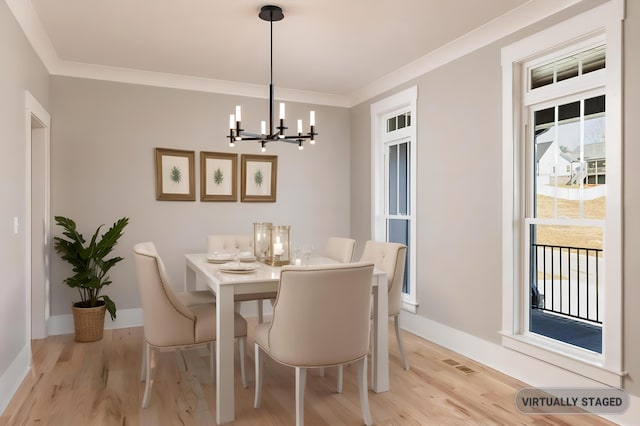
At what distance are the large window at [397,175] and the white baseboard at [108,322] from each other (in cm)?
267

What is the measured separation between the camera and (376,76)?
4688 mm

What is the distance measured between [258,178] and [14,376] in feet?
9.60

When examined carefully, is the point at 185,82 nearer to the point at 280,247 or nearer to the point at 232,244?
the point at 232,244

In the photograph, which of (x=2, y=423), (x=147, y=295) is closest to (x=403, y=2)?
(x=147, y=295)

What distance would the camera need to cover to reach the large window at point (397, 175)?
440cm

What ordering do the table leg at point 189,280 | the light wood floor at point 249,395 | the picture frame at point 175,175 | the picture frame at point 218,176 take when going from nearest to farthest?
the light wood floor at point 249,395 < the table leg at point 189,280 < the picture frame at point 175,175 < the picture frame at point 218,176

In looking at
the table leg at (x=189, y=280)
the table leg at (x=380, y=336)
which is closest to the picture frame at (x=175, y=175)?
the table leg at (x=189, y=280)

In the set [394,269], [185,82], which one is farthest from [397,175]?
[185,82]

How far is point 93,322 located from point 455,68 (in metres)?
3.93

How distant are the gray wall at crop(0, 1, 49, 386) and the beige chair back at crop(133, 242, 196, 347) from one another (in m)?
0.87

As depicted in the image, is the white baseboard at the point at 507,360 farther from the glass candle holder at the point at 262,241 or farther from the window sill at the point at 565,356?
the glass candle holder at the point at 262,241

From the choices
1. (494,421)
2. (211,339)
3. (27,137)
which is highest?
(27,137)

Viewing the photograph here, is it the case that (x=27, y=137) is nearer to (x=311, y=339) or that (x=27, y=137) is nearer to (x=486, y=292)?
(x=311, y=339)

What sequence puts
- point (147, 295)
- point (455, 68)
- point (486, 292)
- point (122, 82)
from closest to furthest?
point (147, 295)
point (486, 292)
point (455, 68)
point (122, 82)
